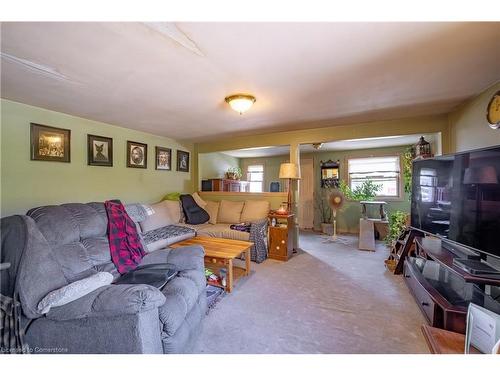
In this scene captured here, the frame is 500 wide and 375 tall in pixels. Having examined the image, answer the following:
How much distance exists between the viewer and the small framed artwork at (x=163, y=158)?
429 centimetres

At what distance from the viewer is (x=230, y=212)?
4.28 meters

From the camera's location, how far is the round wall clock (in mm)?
1940

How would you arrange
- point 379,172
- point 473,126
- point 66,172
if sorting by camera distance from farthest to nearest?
point 379,172 < point 66,172 < point 473,126

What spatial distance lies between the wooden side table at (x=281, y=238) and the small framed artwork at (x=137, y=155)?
2564 millimetres

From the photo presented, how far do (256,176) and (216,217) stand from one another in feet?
9.56

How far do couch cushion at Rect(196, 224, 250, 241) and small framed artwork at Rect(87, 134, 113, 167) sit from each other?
1856 mm

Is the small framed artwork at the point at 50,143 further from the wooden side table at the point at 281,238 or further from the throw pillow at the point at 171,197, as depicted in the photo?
the wooden side table at the point at 281,238

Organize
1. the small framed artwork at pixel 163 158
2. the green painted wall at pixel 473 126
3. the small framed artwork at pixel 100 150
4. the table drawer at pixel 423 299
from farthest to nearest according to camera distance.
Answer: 1. the small framed artwork at pixel 163 158
2. the small framed artwork at pixel 100 150
3. the green painted wall at pixel 473 126
4. the table drawer at pixel 423 299

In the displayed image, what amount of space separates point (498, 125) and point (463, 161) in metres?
0.62

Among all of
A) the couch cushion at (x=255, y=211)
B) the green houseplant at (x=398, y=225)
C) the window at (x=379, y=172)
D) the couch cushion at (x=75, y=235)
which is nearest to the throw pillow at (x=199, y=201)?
the couch cushion at (x=255, y=211)

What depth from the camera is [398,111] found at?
2855mm

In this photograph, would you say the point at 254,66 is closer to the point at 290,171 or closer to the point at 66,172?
the point at 290,171

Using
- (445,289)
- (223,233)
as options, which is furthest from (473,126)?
(223,233)

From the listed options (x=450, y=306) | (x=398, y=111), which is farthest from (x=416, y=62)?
(x=450, y=306)
